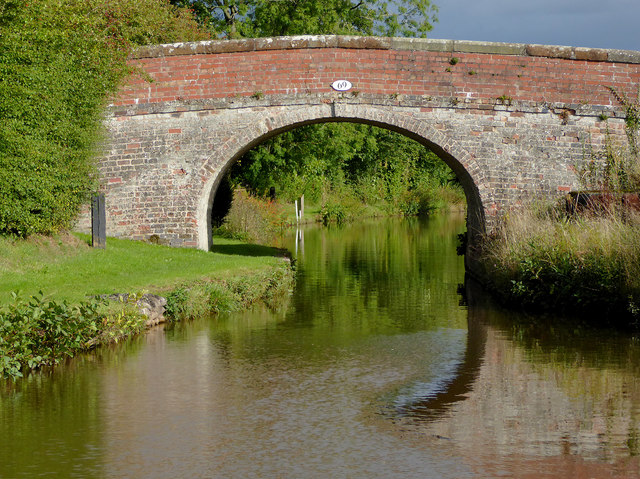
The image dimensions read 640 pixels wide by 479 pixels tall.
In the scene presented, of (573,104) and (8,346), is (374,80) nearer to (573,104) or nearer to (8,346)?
(573,104)

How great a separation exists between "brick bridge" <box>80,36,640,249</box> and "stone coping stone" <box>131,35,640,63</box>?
2cm

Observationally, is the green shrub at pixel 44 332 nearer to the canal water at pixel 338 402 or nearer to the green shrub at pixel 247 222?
the canal water at pixel 338 402

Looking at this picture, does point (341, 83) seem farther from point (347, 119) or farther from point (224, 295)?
point (224, 295)

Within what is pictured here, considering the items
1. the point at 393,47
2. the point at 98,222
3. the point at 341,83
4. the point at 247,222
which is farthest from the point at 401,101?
the point at 247,222

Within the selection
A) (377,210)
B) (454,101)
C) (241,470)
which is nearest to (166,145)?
(454,101)

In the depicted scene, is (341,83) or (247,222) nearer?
(341,83)

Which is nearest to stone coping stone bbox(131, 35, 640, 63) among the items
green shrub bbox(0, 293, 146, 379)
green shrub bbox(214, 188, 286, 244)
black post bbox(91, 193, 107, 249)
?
black post bbox(91, 193, 107, 249)

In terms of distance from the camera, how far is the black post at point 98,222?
609 inches

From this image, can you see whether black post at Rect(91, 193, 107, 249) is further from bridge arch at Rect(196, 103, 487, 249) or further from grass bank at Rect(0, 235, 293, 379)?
bridge arch at Rect(196, 103, 487, 249)

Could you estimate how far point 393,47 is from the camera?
1602 centimetres

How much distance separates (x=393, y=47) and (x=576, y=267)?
20.0 ft

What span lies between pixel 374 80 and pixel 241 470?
1119cm

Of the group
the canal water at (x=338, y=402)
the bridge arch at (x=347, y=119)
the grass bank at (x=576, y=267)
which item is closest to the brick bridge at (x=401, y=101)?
the bridge arch at (x=347, y=119)

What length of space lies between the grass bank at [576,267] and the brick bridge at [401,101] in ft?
7.83
